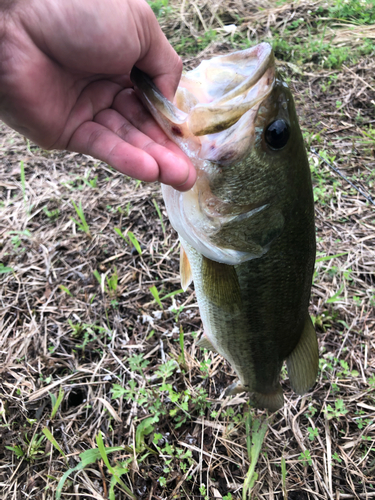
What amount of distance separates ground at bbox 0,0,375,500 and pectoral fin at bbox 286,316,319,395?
39cm

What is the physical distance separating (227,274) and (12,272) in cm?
195

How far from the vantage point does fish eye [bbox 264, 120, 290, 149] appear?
1136mm

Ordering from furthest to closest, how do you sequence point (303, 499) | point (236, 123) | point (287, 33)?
1. point (287, 33)
2. point (303, 499)
3. point (236, 123)

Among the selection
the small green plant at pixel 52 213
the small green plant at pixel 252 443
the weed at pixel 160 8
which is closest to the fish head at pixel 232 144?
the small green plant at pixel 252 443

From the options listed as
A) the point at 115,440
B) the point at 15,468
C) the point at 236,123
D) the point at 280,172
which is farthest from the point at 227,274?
the point at 15,468

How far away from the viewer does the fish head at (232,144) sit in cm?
109

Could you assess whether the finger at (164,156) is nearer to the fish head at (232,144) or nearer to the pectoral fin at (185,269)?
the fish head at (232,144)

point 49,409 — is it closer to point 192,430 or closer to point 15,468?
point 15,468

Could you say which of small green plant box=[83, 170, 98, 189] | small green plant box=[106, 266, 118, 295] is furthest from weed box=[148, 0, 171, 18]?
small green plant box=[106, 266, 118, 295]

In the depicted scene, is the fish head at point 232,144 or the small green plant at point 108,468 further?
the small green plant at point 108,468

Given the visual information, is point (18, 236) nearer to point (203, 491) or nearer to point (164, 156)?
point (164, 156)

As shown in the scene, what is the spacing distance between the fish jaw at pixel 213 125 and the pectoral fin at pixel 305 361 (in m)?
0.60

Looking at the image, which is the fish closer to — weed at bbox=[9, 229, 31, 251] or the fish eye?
the fish eye

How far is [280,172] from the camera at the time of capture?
3.94ft
